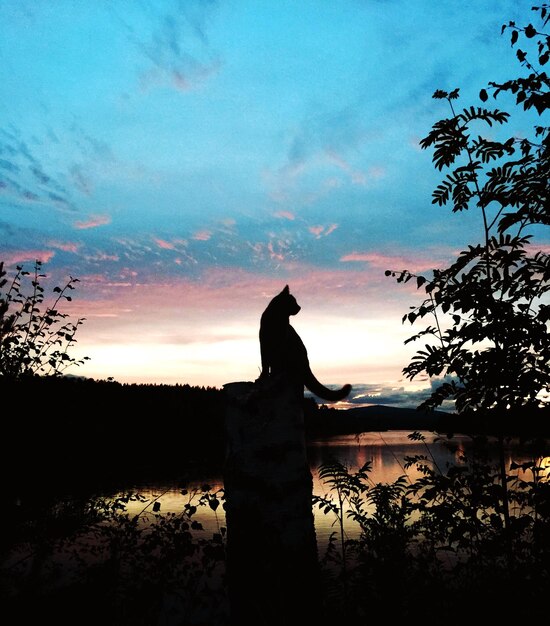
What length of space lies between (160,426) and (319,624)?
2957 cm

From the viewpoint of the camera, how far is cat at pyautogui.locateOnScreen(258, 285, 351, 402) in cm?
507

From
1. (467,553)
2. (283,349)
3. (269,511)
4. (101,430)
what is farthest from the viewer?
(101,430)

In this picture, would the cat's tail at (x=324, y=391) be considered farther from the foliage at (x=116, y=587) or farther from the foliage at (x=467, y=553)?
the foliage at (x=116, y=587)

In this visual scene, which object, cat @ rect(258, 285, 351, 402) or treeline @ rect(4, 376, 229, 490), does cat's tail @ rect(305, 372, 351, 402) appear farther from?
treeline @ rect(4, 376, 229, 490)

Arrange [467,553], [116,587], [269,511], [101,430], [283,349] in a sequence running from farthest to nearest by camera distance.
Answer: [101,430], [116,587], [283,349], [467,553], [269,511]

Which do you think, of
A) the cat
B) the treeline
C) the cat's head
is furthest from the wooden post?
the cat's head

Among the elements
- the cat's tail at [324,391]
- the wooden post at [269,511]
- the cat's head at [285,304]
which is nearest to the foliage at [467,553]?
the cat's tail at [324,391]

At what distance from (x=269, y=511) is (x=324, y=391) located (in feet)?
6.75

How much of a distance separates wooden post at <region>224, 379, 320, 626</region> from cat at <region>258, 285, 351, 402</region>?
159 centimetres

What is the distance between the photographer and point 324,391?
202 inches

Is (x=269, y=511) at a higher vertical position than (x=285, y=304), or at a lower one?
lower

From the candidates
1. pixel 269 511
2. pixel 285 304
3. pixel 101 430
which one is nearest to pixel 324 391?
pixel 285 304

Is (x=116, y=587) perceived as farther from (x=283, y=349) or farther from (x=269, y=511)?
(x=269, y=511)

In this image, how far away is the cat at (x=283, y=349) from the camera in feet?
16.6
